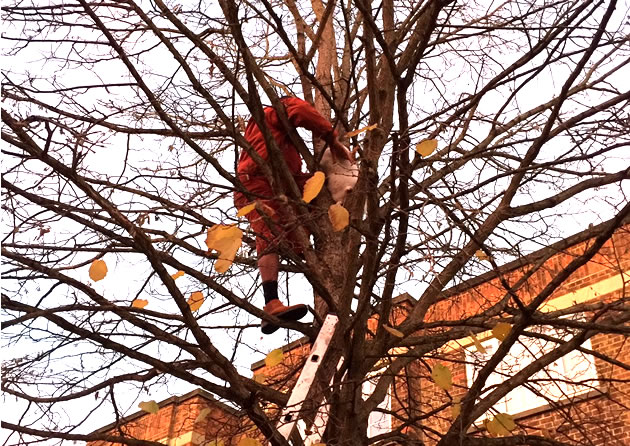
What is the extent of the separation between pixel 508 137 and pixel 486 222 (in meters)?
1.21

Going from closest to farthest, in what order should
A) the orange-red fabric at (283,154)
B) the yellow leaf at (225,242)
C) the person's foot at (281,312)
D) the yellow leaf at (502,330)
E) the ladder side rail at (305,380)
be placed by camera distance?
1. the yellow leaf at (225,242)
2. the ladder side rail at (305,380)
3. the yellow leaf at (502,330)
4. the person's foot at (281,312)
5. the orange-red fabric at (283,154)

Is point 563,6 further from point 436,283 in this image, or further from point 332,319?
point 332,319

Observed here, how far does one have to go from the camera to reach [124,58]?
126 inches

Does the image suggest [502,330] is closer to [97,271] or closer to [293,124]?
[293,124]

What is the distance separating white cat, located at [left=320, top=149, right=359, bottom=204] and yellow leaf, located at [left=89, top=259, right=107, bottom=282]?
152 centimetres

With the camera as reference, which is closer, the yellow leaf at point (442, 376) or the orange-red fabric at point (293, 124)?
the yellow leaf at point (442, 376)

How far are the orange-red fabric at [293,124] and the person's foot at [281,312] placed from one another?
82 cm

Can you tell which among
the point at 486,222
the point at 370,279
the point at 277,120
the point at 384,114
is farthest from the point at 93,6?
the point at 486,222

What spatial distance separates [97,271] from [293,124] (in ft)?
5.08

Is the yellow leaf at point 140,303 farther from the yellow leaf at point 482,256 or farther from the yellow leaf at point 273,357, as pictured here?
the yellow leaf at point 482,256

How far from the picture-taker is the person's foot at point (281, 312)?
3533 millimetres

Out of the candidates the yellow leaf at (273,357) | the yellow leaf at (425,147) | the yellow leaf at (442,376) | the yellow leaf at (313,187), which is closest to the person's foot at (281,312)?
the yellow leaf at (273,357)

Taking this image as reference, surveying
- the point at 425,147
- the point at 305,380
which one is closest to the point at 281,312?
the point at 305,380

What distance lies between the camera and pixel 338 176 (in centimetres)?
395
